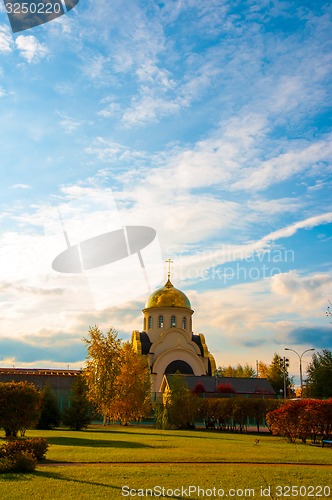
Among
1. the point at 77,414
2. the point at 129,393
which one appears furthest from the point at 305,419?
the point at 129,393

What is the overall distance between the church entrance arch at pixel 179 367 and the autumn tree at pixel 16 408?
116 feet

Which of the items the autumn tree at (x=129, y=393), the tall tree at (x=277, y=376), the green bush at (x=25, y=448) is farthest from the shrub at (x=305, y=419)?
the tall tree at (x=277, y=376)

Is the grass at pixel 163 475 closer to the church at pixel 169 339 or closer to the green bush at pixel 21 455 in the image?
the green bush at pixel 21 455

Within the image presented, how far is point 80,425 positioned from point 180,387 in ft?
25.3

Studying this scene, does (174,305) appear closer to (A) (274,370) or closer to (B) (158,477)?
(A) (274,370)

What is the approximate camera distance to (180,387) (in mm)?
38062

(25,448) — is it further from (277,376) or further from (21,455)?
(277,376)

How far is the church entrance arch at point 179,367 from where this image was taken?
57469 millimetres

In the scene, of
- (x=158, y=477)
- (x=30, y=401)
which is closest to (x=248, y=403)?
(x=30, y=401)

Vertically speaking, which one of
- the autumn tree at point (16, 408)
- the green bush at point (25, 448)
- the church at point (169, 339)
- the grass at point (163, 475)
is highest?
the church at point (169, 339)

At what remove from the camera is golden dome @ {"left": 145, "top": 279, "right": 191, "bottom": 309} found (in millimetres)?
59375

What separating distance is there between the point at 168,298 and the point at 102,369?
19011mm

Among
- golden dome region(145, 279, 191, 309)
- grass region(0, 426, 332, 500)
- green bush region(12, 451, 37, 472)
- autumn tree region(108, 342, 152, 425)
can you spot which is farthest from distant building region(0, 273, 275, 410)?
green bush region(12, 451, 37, 472)

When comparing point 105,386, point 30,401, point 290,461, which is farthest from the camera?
point 105,386
